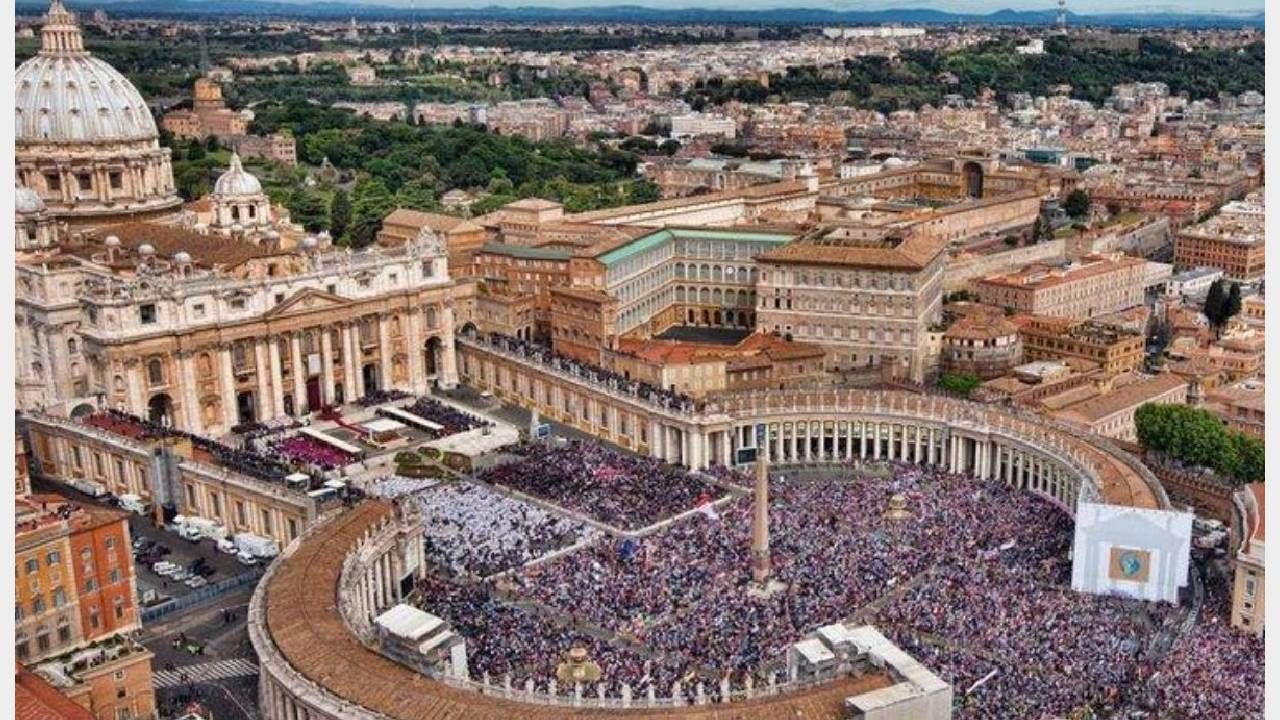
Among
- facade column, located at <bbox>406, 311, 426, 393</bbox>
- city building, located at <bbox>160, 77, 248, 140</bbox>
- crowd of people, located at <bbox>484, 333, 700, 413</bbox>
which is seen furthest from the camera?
city building, located at <bbox>160, 77, 248, 140</bbox>

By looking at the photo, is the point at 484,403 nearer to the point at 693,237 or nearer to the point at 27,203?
the point at 693,237

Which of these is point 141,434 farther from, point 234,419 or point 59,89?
point 59,89

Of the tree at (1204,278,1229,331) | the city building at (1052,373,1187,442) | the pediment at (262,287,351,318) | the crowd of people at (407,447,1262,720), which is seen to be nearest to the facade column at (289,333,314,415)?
the pediment at (262,287,351,318)

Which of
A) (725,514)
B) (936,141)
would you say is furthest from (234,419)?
(936,141)

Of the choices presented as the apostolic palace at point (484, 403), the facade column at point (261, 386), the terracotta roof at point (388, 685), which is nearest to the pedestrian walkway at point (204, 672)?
the apostolic palace at point (484, 403)

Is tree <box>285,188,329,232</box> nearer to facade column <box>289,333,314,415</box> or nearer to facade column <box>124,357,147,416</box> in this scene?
facade column <box>289,333,314,415</box>
